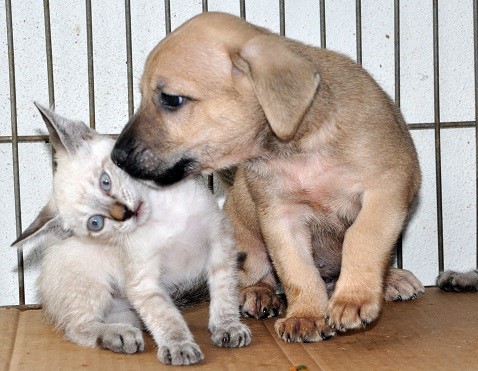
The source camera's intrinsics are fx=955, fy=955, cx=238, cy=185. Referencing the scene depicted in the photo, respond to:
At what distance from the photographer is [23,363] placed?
3158 millimetres

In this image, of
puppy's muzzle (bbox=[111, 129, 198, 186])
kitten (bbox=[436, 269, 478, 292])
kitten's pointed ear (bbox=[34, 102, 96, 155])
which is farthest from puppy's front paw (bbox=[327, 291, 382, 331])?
kitten's pointed ear (bbox=[34, 102, 96, 155])

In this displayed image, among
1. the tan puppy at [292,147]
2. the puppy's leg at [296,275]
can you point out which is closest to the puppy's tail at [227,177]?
the tan puppy at [292,147]

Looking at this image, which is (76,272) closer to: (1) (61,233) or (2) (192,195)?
(1) (61,233)

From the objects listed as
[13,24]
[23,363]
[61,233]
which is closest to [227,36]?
[61,233]

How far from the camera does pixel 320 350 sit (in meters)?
3.15

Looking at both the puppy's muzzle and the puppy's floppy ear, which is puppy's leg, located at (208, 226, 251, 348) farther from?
the puppy's floppy ear

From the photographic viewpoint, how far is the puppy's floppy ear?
119 inches

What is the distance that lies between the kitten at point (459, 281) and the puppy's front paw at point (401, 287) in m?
0.13

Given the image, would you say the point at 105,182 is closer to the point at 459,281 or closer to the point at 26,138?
the point at 26,138

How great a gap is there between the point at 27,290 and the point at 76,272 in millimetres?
1295

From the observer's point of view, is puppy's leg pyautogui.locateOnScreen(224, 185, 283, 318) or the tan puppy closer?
the tan puppy

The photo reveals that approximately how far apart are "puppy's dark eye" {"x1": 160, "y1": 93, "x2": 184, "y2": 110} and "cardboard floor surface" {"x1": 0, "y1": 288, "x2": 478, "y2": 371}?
2.70 feet

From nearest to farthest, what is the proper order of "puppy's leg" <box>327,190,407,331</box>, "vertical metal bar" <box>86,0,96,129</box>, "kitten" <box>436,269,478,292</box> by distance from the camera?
"puppy's leg" <box>327,190,407,331</box> → "kitten" <box>436,269,478,292</box> → "vertical metal bar" <box>86,0,96,129</box>

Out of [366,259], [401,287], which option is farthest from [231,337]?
[401,287]
